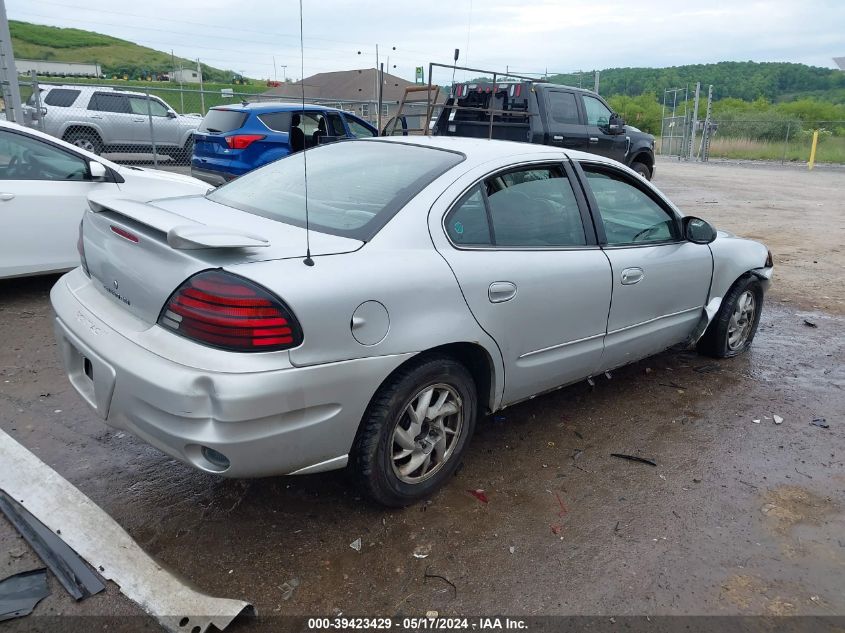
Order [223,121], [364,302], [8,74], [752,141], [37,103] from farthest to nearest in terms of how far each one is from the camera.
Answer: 1. [752,141]
2. [37,103]
3. [223,121]
4. [8,74]
5. [364,302]

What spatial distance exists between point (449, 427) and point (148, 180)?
14.7 ft

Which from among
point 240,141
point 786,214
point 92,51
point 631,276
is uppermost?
point 92,51

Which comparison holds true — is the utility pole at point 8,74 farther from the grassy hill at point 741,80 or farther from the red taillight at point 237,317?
the grassy hill at point 741,80

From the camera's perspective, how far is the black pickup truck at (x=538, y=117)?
36.2ft

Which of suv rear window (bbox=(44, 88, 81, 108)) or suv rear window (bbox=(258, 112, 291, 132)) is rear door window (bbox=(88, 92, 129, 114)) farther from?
suv rear window (bbox=(258, 112, 291, 132))

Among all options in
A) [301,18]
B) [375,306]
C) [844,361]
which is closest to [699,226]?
[844,361]

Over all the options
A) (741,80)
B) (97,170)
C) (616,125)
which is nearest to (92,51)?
(741,80)

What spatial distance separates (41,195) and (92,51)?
→ 415ft

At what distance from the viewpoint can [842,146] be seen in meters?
32.2

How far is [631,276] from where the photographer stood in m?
3.80

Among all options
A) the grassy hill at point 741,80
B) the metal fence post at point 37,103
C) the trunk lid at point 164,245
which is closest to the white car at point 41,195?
the trunk lid at point 164,245

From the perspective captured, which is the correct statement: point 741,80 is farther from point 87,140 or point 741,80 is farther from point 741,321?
point 741,321

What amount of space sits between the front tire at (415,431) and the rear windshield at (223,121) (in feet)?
29.3

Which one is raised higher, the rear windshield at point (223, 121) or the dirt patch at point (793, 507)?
the rear windshield at point (223, 121)
